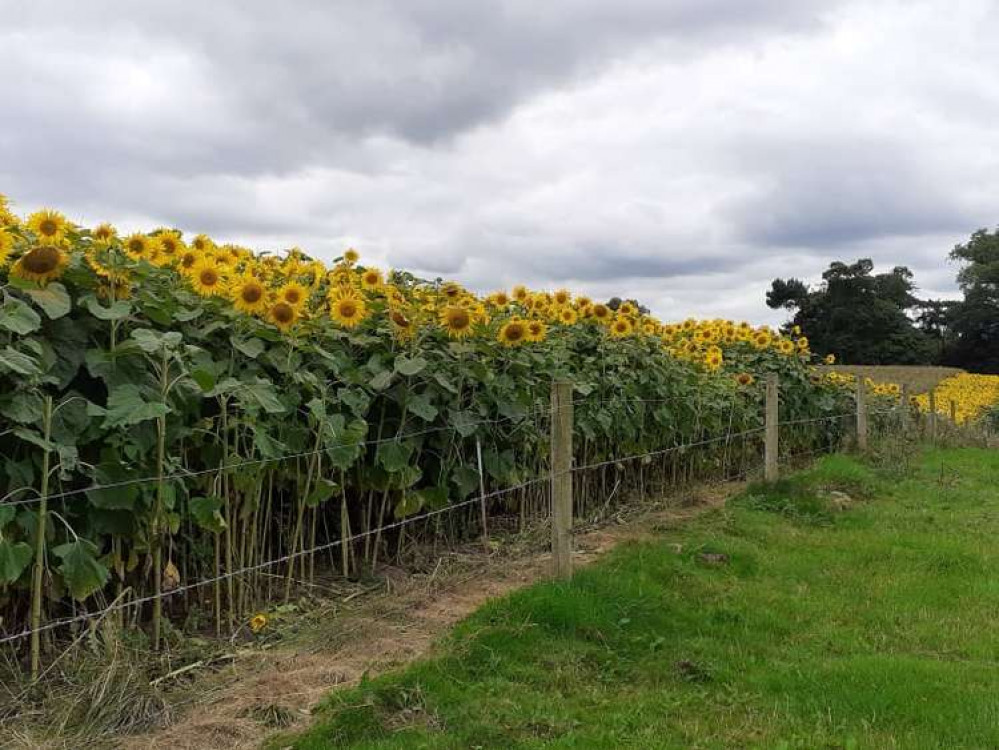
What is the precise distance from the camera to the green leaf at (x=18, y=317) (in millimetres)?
3121

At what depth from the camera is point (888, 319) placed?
169ft

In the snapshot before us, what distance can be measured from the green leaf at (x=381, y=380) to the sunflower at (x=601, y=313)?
3275 millimetres

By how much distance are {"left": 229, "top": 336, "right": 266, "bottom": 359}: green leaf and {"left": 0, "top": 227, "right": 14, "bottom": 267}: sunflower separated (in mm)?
975

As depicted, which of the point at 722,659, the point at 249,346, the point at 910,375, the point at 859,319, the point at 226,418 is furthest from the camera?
the point at 859,319

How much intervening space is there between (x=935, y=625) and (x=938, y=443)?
11252 mm

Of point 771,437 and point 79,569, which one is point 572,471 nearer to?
point 79,569

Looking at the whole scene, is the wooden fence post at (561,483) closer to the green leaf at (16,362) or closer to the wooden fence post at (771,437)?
the green leaf at (16,362)

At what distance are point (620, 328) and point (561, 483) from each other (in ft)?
9.79

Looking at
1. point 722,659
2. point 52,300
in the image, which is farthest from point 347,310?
point 722,659

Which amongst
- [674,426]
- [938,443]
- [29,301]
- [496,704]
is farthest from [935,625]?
[938,443]

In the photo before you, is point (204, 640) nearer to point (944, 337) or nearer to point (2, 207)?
point (2, 207)

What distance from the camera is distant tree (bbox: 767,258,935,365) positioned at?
166 feet

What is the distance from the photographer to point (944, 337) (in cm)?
5609

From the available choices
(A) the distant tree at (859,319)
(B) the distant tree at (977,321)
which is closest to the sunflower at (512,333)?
(A) the distant tree at (859,319)
